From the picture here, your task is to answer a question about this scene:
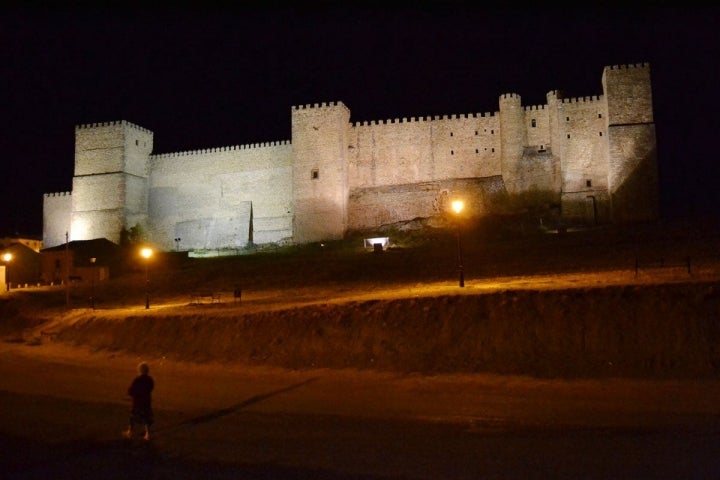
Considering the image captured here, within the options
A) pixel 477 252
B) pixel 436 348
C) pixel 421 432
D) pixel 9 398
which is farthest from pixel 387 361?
pixel 477 252

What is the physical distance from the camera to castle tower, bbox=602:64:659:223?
27469 millimetres

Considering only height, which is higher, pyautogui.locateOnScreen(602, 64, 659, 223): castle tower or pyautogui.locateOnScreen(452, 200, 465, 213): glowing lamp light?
pyautogui.locateOnScreen(602, 64, 659, 223): castle tower

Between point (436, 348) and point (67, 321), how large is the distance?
38.3 ft

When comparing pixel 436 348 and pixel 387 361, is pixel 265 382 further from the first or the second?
pixel 436 348

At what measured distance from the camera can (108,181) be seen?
37656 mm

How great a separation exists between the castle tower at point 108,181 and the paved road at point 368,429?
2910 cm

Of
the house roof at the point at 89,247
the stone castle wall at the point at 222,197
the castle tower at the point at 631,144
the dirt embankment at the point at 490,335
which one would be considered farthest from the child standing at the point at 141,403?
the house roof at the point at 89,247

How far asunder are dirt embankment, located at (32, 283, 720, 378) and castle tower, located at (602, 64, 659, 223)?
1798cm

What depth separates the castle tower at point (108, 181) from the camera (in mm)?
37438

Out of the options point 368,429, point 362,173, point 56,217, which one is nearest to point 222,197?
point 362,173

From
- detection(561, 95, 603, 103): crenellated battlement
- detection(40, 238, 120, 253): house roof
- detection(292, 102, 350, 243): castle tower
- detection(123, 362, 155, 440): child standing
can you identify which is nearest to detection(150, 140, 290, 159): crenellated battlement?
detection(292, 102, 350, 243): castle tower

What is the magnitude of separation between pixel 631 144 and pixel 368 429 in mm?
25861

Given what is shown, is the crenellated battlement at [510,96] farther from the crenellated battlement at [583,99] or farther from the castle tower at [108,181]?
the castle tower at [108,181]

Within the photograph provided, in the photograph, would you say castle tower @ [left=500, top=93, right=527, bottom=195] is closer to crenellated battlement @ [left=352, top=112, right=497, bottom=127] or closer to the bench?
crenellated battlement @ [left=352, top=112, right=497, bottom=127]
